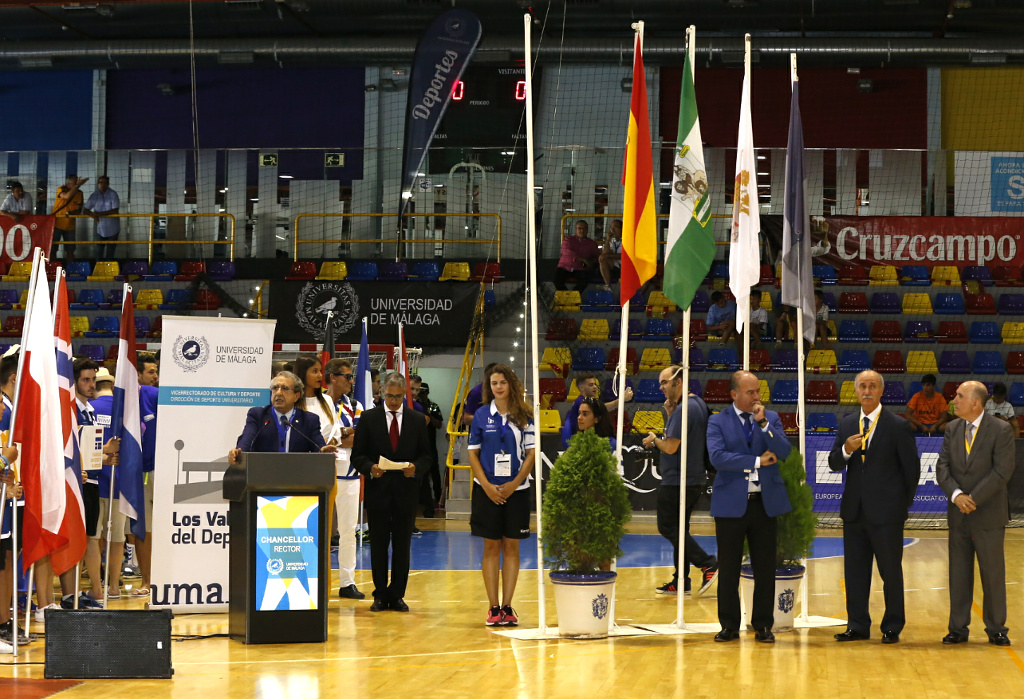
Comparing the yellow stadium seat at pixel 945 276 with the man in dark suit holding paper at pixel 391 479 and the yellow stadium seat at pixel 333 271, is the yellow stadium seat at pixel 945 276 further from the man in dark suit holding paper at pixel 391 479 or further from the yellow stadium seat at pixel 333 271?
the man in dark suit holding paper at pixel 391 479

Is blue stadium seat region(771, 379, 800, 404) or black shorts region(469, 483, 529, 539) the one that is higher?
blue stadium seat region(771, 379, 800, 404)

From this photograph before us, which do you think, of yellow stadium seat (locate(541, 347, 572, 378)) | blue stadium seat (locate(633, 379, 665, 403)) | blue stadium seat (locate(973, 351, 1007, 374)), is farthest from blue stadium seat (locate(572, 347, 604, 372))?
blue stadium seat (locate(973, 351, 1007, 374))

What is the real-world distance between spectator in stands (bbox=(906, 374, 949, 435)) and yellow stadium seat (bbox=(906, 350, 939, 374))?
1816 millimetres

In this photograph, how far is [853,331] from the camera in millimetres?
20297

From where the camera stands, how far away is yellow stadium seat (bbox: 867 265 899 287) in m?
20.9

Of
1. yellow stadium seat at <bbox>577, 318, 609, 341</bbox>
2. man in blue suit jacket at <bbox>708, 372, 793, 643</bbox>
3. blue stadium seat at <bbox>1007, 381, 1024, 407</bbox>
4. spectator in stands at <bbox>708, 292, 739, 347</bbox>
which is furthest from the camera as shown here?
yellow stadium seat at <bbox>577, 318, 609, 341</bbox>

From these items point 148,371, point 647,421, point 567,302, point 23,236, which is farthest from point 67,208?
point 148,371

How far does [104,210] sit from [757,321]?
12166 mm

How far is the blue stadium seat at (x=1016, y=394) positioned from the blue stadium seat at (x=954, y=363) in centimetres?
71

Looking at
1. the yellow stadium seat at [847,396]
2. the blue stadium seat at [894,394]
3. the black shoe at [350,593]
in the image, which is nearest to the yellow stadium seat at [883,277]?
the blue stadium seat at [894,394]

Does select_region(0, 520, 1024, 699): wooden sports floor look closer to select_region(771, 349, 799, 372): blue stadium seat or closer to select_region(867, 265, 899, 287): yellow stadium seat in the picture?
select_region(771, 349, 799, 372): blue stadium seat

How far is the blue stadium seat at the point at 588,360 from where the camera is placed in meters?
19.5

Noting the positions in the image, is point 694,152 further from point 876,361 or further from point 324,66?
point 324,66

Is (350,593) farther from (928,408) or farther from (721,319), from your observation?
(721,319)
